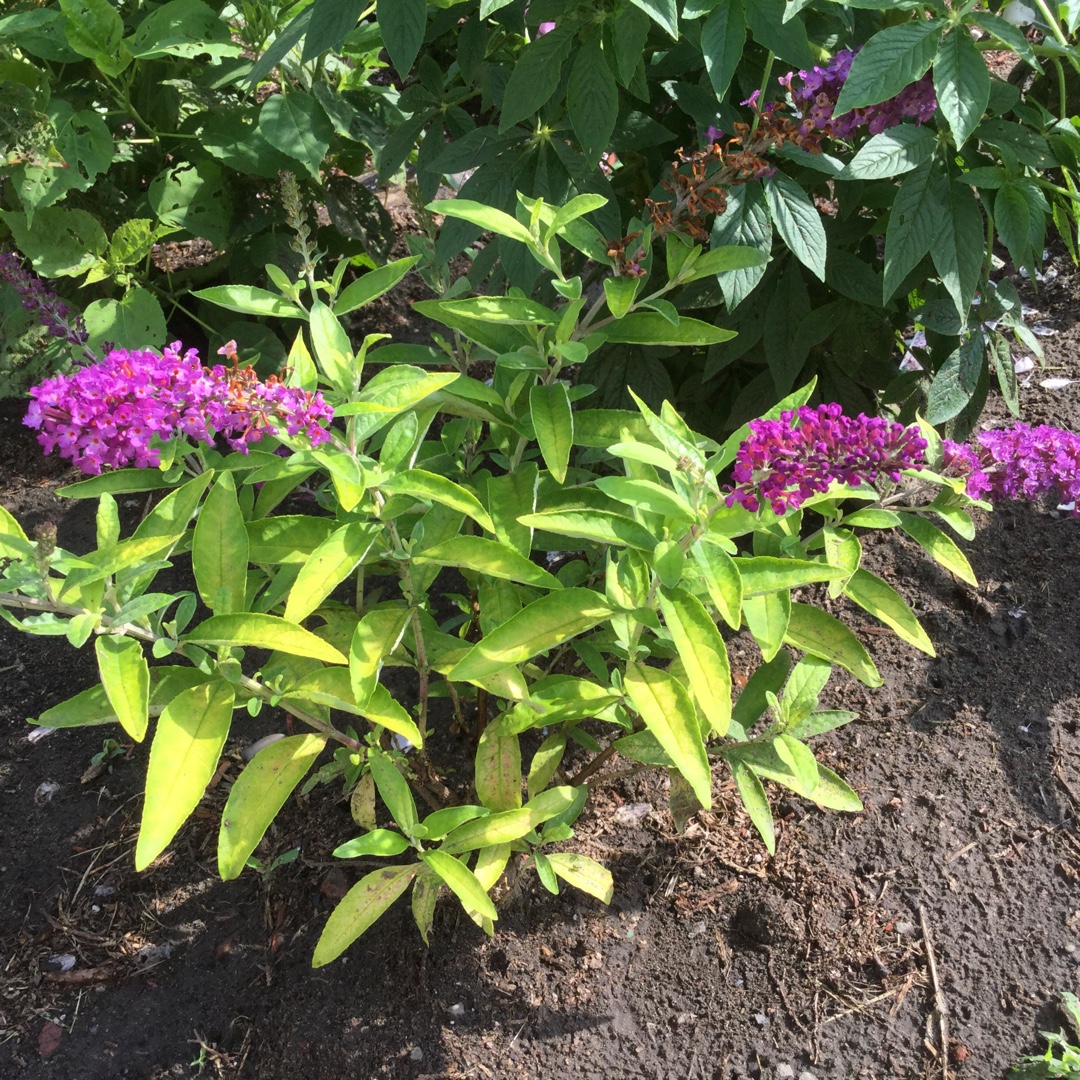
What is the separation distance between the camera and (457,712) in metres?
2.13

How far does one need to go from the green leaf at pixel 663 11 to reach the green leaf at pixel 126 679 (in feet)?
3.68

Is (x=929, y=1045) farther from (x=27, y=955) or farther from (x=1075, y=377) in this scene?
(x=1075, y=377)

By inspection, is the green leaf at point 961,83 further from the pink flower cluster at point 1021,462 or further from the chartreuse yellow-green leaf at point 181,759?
the chartreuse yellow-green leaf at point 181,759

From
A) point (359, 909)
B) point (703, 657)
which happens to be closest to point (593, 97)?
point (703, 657)

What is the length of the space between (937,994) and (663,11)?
71.4 inches

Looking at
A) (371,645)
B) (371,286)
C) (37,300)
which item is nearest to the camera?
(371,645)

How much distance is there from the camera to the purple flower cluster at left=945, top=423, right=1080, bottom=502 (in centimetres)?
155

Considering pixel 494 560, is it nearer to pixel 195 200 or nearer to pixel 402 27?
pixel 402 27

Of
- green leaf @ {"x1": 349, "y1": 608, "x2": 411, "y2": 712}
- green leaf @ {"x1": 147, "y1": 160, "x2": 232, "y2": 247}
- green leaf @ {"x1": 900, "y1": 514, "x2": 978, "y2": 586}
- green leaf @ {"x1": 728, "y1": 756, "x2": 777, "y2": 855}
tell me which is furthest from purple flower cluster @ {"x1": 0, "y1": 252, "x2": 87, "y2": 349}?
green leaf @ {"x1": 900, "y1": 514, "x2": 978, "y2": 586}

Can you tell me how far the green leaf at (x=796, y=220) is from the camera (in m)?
1.65

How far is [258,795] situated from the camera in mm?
1482

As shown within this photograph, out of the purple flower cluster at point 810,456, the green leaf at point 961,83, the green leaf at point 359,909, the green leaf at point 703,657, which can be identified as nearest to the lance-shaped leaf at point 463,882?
the green leaf at point 359,909

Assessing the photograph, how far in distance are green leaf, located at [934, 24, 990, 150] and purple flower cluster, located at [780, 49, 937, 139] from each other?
0.38 feet

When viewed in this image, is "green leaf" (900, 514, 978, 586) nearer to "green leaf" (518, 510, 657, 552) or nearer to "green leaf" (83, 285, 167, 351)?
"green leaf" (518, 510, 657, 552)
